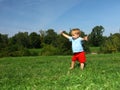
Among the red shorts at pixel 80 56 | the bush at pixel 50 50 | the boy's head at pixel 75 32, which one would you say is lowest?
the red shorts at pixel 80 56

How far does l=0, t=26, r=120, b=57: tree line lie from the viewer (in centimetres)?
7331

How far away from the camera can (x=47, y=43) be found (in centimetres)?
11694

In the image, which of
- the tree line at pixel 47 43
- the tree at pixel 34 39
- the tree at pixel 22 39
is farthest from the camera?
the tree at pixel 34 39

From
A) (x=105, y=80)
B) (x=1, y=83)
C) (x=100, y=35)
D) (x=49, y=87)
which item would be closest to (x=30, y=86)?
(x=49, y=87)

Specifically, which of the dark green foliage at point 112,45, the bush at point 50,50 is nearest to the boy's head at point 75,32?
the dark green foliage at point 112,45

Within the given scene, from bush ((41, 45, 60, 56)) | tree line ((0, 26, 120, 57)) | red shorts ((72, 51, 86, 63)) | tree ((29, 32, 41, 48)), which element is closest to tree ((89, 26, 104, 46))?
tree line ((0, 26, 120, 57))

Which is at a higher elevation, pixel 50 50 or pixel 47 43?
pixel 47 43

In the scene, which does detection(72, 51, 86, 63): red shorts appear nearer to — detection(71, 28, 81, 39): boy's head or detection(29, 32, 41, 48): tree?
detection(71, 28, 81, 39): boy's head

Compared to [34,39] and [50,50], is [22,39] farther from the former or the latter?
[50,50]

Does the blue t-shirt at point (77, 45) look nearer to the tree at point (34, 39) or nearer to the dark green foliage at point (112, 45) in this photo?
the dark green foliage at point (112, 45)

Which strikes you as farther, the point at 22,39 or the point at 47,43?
the point at 22,39

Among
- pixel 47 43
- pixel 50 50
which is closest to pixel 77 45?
pixel 50 50

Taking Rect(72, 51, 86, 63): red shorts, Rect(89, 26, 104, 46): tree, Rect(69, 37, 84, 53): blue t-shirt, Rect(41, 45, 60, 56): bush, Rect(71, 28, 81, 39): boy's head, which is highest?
Rect(89, 26, 104, 46): tree

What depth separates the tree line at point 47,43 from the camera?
73312 mm
